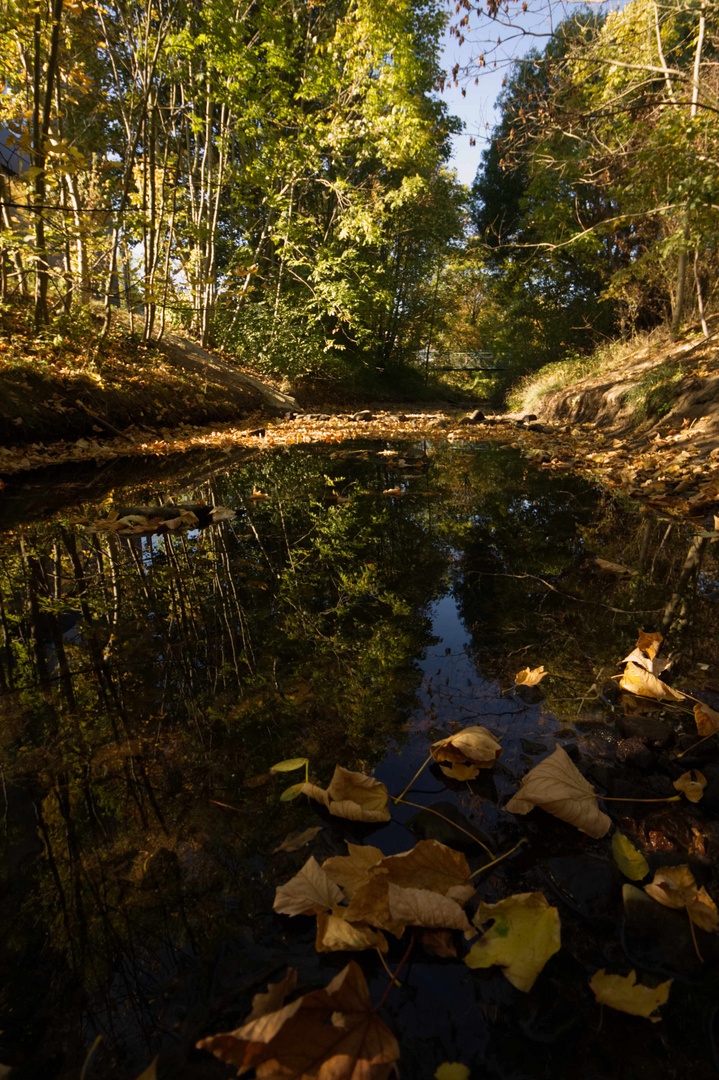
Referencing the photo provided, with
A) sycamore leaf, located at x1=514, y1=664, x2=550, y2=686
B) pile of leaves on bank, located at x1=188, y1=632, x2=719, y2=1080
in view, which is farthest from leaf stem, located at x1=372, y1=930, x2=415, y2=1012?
sycamore leaf, located at x1=514, y1=664, x2=550, y2=686

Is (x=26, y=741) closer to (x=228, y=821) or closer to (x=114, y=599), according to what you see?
(x=228, y=821)

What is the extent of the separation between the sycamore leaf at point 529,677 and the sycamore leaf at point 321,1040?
101 cm

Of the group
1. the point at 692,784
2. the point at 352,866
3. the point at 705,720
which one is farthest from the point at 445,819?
the point at 705,720

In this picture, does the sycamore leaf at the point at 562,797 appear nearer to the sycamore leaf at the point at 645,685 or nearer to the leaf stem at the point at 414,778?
the leaf stem at the point at 414,778

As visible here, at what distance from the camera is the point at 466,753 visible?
1.17 metres

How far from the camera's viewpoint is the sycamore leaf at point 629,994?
699 millimetres

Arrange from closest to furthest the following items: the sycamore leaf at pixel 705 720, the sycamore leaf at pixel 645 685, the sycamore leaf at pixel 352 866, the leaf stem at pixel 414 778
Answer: the sycamore leaf at pixel 352 866 < the leaf stem at pixel 414 778 < the sycamore leaf at pixel 705 720 < the sycamore leaf at pixel 645 685

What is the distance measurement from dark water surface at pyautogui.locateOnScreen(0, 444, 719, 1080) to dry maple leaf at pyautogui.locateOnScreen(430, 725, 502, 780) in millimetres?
34

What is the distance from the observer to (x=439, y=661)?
1682 mm

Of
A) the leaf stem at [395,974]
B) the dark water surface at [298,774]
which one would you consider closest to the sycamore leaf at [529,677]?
the dark water surface at [298,774]

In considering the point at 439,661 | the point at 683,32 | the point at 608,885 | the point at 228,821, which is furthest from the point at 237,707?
the point at 683,32

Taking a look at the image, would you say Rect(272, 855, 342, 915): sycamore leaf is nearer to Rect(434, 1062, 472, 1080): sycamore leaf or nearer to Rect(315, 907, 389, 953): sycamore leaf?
Rect(315, 907, 389, 953): sycamore leaf

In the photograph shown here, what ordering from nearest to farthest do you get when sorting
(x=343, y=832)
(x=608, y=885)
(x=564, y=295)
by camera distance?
(x=608, y=885) → (x=343, y=832) → (x=564, y=295)

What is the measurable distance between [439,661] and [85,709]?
109cm
